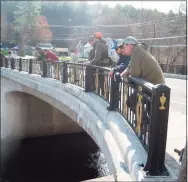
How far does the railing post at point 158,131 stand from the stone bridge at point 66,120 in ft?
0.38

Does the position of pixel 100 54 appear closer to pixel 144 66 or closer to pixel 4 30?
pixel 144 66

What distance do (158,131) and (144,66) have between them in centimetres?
130

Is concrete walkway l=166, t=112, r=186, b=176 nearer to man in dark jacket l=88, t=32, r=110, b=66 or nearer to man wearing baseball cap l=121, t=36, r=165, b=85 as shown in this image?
man wearing baseball cap l=121, t=36, r=165, b=85

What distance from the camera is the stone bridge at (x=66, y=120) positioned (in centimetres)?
357

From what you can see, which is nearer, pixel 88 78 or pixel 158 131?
pixel 158 131

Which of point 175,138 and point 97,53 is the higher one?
point 97,53

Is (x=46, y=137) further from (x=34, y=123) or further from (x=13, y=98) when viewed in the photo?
(x=13, y=98)

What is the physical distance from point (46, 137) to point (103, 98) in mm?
13436

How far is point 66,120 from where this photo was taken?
64.0ft

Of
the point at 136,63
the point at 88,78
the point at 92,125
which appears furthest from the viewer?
the point at 88,78

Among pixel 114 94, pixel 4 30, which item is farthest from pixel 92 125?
pixel 4 30

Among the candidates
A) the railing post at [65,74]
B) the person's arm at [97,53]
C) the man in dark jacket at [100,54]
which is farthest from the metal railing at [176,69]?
the person's arm at [97,53]

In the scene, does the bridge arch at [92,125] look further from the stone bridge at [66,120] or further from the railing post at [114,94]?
the railing post at [114,94]

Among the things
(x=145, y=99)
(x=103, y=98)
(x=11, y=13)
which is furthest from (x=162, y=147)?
(x=11, y=13)
